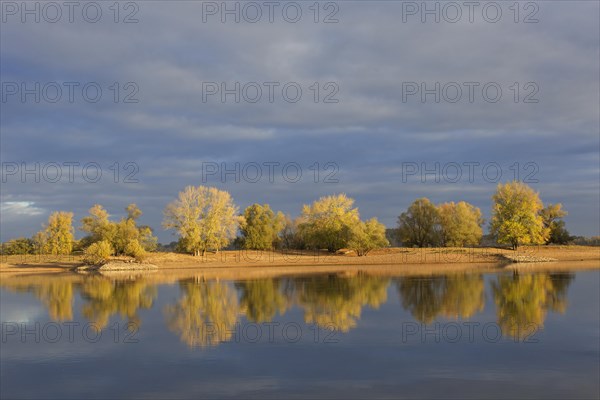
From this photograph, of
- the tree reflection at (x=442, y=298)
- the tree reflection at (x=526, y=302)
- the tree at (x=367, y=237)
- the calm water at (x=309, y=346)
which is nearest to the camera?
the calm water at (x=309, y=346)

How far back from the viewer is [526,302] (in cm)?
2233

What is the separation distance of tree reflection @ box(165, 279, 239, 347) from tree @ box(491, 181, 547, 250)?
51.5m

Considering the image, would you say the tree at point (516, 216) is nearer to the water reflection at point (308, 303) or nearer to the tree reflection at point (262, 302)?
the water reflection at point (308, 303)

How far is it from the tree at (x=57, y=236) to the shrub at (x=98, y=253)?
10.3m

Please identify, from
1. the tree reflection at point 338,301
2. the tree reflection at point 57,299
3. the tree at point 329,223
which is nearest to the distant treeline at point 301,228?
the tree at point 329,223

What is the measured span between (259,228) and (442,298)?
172ft

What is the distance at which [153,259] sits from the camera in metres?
63.5

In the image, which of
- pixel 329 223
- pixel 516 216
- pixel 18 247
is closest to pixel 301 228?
pixel 329 223

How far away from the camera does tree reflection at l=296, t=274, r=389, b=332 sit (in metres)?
18.6

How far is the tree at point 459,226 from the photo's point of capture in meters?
74.6

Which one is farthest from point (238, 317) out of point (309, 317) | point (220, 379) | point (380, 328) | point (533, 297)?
point (533, 297)

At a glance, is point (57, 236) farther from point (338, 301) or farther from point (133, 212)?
point (338, 301)

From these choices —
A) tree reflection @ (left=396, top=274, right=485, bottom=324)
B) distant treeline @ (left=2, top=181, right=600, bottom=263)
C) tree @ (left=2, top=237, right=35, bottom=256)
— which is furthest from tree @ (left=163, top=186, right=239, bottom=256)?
tree reflection @ (left=396, top=274, right=485, bottom=324)

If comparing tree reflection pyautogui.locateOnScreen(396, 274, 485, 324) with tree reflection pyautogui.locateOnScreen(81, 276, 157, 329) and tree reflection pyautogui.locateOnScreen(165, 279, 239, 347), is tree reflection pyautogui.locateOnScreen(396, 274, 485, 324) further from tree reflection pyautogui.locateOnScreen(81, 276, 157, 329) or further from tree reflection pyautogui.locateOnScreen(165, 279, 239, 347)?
tree reflection pyautogui.locateOnScreen(81, 276, 157, 329)
